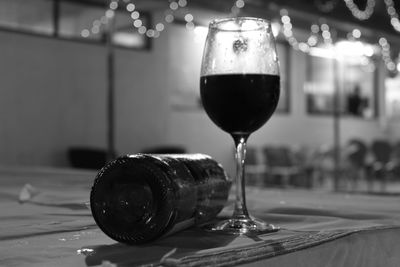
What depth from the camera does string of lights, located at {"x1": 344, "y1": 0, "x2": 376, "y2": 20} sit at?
10365 millimetres

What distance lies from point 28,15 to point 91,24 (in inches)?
34.5

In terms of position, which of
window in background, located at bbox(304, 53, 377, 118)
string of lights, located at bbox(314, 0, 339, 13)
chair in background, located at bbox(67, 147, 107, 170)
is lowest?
chair in background, located at bbox(67, 147, 107, 170)

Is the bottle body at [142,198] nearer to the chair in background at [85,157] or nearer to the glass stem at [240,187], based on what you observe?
the glass stem at [240,187]

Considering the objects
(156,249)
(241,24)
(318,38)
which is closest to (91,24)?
(318,38)

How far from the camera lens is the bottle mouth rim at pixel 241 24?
0.75 metres

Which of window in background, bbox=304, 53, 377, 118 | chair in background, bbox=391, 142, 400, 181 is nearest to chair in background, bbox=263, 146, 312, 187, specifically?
chair in background, bbox=391, 142, 400, 181

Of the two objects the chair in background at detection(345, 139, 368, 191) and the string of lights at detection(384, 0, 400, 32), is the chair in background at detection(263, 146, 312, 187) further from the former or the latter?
the string of lights at detection(384, 0, 400, 32)

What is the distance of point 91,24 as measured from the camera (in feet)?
26.9

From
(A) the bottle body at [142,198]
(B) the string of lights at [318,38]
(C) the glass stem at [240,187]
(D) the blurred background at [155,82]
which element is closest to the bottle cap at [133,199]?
(A) the bottle body at [142,198]

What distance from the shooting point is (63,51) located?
7.95m

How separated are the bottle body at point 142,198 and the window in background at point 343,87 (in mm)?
11700

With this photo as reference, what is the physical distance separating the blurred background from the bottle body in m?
6.41

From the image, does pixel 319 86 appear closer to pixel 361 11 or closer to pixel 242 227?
pixel 361 11

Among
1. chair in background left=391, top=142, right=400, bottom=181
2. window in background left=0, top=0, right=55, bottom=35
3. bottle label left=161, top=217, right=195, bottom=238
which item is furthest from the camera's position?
chair in background left=391, top=142, right=400, bottom=181
